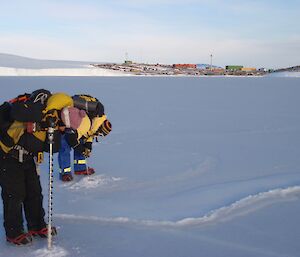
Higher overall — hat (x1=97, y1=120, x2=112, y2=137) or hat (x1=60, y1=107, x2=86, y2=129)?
hat (x1=60, y1=107, x2=86, y2=129)

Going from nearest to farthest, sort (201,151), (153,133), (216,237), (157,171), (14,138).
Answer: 1. (14,138)
2. (216,237)
3. (157,171)
4. (201,151)
5. (153,133)

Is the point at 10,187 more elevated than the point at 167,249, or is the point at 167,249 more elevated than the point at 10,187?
the point at 10,187

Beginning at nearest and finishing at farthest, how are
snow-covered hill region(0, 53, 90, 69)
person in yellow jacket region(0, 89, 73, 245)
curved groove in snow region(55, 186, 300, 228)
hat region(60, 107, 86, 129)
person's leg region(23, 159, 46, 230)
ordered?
person in yellow jacket region(0, 89, 73, 245) < hat region(60, 107, 86, 129) < person's leg region(23, 159, 46, 230) < curved groove in snow region(55, 186, 300, 228) < snow-covered hill region(0, 53, 90, 69)

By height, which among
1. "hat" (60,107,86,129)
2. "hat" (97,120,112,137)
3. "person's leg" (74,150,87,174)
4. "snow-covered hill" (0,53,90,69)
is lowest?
"person's leg" (74,150,87,174)

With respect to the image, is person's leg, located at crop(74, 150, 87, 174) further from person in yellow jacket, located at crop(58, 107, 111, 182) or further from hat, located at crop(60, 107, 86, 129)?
hat, located at crop(60, 107, 86, 129)

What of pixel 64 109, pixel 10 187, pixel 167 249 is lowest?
pixel 167 249

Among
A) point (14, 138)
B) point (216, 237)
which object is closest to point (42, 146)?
point (14, 138)

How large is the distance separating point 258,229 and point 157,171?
2280 millimetres

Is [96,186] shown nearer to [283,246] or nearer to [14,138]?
[14,138]

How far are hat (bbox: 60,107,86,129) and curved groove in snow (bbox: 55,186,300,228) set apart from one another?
109cm

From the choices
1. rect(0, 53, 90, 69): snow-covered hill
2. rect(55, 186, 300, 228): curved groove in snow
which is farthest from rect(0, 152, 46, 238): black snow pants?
rect(0, 53, 90, 69): snow-covered hill

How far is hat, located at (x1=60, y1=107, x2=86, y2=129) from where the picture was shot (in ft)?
10.8

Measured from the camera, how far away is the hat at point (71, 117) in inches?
130

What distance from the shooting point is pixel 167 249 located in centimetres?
330
